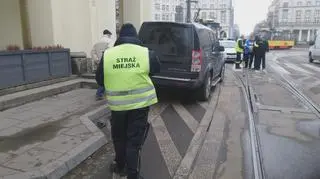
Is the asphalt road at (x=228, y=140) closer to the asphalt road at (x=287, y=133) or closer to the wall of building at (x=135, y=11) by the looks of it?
the asphalt road at (x=287, y=133)

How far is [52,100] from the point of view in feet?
25.4

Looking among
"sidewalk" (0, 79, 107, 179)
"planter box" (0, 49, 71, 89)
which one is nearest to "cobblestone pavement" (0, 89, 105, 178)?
"sidewalk" (0, 79, 107, 179)

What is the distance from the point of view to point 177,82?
796 centimetres

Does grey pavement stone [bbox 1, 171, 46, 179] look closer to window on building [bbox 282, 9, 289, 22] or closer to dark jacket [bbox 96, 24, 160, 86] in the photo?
dark jacket [bbox 96, 24, 160, 86]

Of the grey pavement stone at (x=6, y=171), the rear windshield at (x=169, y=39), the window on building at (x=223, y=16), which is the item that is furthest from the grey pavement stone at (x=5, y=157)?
the window on building at (x=223, y=16)

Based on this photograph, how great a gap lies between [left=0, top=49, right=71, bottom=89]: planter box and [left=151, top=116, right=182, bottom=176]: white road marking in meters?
3.45

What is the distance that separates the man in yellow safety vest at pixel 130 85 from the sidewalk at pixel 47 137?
1.05 m

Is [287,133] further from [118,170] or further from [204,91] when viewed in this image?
[118,170]

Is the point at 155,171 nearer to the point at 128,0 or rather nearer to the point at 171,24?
the point at 171,24

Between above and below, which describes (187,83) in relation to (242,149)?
above

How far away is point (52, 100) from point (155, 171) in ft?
14.1

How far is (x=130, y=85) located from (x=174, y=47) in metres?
4.44

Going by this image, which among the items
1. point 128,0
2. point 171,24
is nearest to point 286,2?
point 128,0

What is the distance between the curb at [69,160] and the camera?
3828 millimetres
